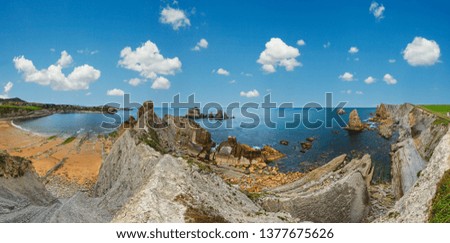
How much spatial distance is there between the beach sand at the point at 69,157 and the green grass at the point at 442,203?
32907 millimetres

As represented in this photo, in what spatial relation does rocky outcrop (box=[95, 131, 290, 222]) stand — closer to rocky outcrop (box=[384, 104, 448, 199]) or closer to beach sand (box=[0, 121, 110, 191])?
rocky outcrop (box=[384, 104, 448, 199])

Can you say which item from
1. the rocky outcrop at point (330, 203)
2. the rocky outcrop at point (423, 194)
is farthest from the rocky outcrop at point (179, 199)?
the rocky outcrop at point (423, 194)

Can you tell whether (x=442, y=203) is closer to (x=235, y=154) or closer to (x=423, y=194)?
(x=423, y=194)

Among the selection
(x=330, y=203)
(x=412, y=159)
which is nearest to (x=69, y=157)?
(x=330, y=203)

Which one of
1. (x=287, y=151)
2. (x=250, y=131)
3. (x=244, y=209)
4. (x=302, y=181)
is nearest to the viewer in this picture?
(x=244, y=209)

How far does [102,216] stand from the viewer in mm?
17781

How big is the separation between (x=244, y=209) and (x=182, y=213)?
5.08 meters

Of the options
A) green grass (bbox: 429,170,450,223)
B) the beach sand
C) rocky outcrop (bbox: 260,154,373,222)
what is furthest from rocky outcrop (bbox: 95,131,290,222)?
the beach sand

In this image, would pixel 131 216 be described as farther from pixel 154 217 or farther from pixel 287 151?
pixel 287 151

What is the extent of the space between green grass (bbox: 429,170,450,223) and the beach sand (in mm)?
32907

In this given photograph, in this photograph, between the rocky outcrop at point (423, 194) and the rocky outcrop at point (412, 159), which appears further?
the rocky outcrop at point (412, 159)

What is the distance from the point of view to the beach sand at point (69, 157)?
39781 mm

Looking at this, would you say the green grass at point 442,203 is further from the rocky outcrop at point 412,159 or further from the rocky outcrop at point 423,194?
the rocky outcrop at point 412,159
